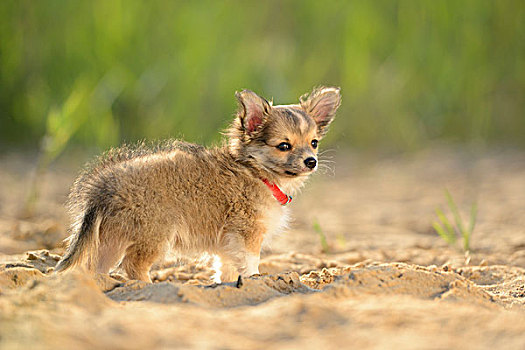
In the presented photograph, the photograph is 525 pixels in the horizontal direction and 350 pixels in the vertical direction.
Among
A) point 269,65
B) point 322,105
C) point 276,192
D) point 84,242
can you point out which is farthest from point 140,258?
point 269,65

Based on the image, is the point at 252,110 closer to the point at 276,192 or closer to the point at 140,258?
the point at 276,192

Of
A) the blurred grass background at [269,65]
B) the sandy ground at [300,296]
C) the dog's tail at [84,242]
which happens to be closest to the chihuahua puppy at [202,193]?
the dog's tail at [84,242]

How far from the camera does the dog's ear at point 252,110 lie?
3713 millimetres

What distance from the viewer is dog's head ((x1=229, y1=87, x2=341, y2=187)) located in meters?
3.71

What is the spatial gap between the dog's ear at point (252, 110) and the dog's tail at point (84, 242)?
1.10m

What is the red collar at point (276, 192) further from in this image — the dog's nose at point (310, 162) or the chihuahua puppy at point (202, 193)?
the dog's nose at point (310, 162)

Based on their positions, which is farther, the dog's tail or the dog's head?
the dog's head

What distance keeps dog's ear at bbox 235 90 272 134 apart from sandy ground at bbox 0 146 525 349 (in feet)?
2.91

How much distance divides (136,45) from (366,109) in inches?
122

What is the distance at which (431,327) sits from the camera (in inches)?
84.4

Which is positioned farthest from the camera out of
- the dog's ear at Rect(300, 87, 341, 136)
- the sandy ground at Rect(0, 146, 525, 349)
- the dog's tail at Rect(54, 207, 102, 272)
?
the dog's ear at Rect(300, 87, 341, 136)

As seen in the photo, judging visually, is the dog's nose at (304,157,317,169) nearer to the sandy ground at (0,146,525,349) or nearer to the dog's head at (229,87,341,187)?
the dog's head at (229,87,341,187)

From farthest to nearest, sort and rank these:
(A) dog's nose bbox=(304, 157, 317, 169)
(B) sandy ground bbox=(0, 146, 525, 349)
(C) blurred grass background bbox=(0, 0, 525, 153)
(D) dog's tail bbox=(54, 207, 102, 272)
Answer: (C) blurred grass background bbox=(0, 0, 525, 153)
(A) dog's nose bbox=(304, 157, 317, 169)
(D) dog's tail bbox=(54, 207, 102, 272)
(B) sandy ground bbox=(0, 146, 525, 349)

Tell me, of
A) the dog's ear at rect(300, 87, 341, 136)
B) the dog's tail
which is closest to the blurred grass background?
the dog's ear at rect(300, 87, 341, 136)
